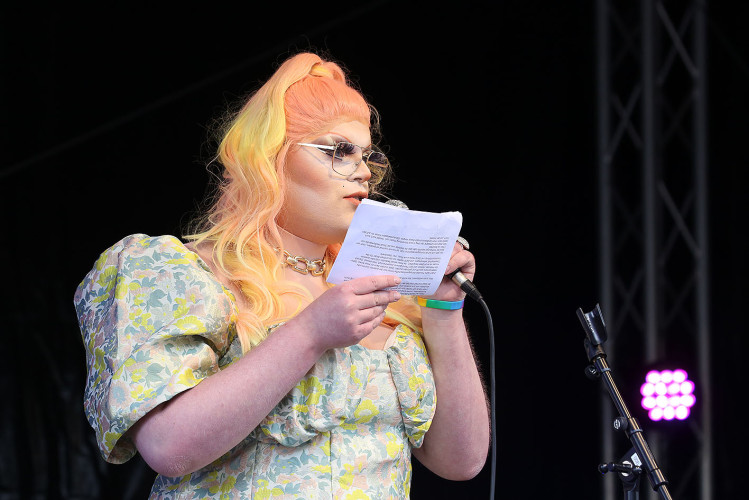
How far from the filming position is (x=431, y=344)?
1.93 meters

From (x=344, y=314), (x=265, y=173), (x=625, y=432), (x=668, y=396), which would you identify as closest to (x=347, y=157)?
(x=265, y=173)

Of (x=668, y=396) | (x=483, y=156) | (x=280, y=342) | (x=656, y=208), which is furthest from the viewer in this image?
(x=483, y=156)

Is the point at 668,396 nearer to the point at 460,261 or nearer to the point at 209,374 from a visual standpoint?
the point at 460,261

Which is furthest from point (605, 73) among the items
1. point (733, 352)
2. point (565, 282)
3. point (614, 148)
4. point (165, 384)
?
point (165, 384)

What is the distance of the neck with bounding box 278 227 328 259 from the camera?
190 cm

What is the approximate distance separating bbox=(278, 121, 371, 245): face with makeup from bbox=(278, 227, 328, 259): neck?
0.04m

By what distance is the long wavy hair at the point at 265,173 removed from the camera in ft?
5.85

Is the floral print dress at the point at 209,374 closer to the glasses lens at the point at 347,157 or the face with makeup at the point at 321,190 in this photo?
the face with makeup at the point at 321,190

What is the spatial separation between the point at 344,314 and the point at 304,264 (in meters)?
0.34

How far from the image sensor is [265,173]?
180cm

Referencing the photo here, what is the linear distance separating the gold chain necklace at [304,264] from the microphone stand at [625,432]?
0.56 m

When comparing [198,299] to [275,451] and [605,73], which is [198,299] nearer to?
[275,451]

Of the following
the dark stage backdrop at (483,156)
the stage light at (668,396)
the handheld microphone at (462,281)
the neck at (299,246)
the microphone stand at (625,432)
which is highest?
the dark stage backdrop at (483,156)

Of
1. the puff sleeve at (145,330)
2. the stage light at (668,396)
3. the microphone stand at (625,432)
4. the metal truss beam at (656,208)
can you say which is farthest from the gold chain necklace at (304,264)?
the metal truss beam at (656,208)
